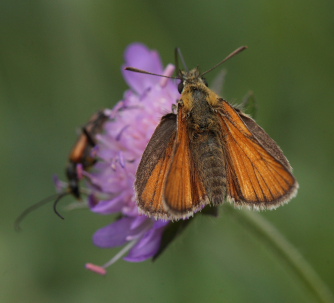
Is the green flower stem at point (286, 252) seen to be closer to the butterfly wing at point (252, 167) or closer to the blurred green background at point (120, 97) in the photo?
the blurred green background at point (120, 97)

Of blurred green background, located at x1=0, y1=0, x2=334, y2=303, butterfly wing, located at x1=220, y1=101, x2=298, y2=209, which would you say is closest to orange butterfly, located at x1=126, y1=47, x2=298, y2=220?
butterfly wing, located at x1=220, y1=101, x2=298, y2=209

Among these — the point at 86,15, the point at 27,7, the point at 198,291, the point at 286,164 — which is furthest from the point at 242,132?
the point at 27,7

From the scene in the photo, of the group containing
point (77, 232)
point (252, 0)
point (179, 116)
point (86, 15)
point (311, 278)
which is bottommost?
point (77, 232)

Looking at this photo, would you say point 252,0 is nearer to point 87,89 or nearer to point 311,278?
point 87,89

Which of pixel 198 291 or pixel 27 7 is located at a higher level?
pixel 27 7

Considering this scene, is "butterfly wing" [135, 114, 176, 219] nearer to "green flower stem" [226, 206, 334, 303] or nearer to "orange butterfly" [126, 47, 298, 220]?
"orange butterfly" [126, 47, 298, 220]

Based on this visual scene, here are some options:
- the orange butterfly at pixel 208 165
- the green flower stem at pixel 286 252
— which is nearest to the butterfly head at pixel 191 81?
the orange butterfly at pixel 208 165
